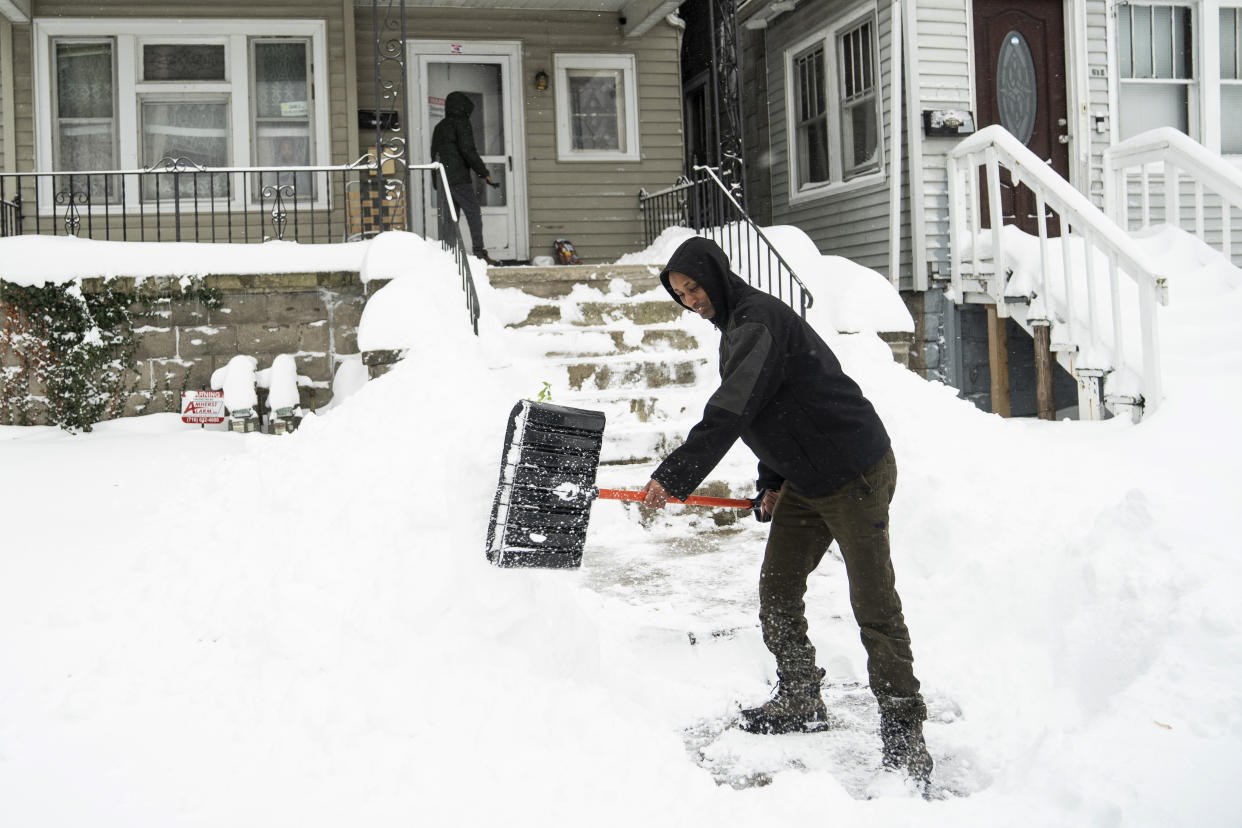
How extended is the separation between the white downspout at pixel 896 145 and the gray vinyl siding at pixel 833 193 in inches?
3.4

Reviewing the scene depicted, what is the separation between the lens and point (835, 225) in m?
11.5

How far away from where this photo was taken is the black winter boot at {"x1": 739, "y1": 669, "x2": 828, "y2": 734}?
3449 millimetres

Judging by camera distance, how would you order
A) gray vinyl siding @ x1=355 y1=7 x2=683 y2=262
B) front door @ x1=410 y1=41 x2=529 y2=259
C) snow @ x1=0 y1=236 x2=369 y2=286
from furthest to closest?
gray vinyl siding @ x1=355 y1=7 x2=683 y2=262 → front door @ x1=410 y1=41 x2=529 y2=259 → snow @ x1=0 y1=236 x2=369 y2=286

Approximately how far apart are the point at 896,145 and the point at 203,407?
710 cm

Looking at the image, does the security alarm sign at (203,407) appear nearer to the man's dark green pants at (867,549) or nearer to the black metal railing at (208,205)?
the black metal railing at (208,205)

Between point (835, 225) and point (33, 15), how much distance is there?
29.3 ft

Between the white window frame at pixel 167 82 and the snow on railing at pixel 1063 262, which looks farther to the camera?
the white window frame at pixel 167 82

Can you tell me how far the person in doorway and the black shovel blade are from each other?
21.8ft

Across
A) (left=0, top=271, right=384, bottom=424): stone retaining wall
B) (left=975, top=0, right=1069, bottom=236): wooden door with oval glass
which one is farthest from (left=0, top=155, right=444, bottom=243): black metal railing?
(left=975, top=0, right=1069, bottom=236): wooden door with oval glass

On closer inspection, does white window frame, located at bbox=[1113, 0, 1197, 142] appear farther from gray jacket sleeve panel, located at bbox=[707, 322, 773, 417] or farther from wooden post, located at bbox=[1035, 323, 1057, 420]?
gray jacket sleeve panel, located at bbox=[707, 322, 773, 417]

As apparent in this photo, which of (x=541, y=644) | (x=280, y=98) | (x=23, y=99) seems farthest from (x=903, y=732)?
(x=23, y=99)

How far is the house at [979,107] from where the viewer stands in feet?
32.7

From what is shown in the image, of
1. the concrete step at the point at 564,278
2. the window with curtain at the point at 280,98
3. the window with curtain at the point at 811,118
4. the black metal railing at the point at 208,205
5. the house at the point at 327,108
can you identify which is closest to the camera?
the concrete step at the point at 564,278

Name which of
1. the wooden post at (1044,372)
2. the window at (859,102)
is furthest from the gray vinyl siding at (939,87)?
the wooden post at (1044,372)
